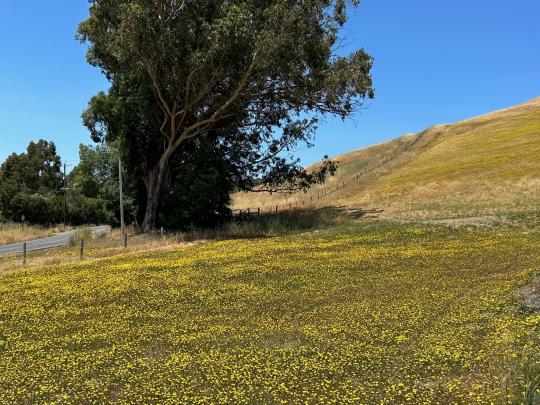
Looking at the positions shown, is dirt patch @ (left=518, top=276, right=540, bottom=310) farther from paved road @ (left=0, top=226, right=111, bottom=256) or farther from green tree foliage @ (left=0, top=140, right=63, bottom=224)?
green tree foliage @ (left=0, top=140, right=63, bottom=224)

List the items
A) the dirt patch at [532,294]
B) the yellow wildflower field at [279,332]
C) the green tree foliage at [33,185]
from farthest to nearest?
the green tree foliage at [33,185], the dirt patch at [532,294], the yellow wildflower field at [279,332]

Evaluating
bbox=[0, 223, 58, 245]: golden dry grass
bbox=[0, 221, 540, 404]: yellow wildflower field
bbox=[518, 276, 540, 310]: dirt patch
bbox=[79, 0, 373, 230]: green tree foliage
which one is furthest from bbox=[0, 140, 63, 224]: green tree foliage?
bbox=[518, 276, 540, 310]: dirt patch

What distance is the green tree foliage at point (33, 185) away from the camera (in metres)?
74.1

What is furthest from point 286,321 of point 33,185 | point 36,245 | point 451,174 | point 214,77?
point 33,185

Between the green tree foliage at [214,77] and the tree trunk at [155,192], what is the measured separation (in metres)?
0.08

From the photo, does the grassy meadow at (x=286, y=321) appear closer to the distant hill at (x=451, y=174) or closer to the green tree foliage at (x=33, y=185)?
the distant hill at (x=451, y=174)

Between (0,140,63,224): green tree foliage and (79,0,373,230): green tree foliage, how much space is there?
1490 inches

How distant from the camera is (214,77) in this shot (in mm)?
→ 33094

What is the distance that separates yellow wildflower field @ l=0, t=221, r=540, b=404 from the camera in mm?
7180

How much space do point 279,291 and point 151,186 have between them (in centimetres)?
2753

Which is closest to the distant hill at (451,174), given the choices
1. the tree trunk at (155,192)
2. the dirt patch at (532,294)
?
the tree trunk at (155,192)

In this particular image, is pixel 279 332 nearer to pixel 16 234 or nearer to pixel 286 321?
pixel 286 321

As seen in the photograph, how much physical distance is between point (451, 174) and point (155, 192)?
35750mm

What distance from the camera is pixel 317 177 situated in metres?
45.8
